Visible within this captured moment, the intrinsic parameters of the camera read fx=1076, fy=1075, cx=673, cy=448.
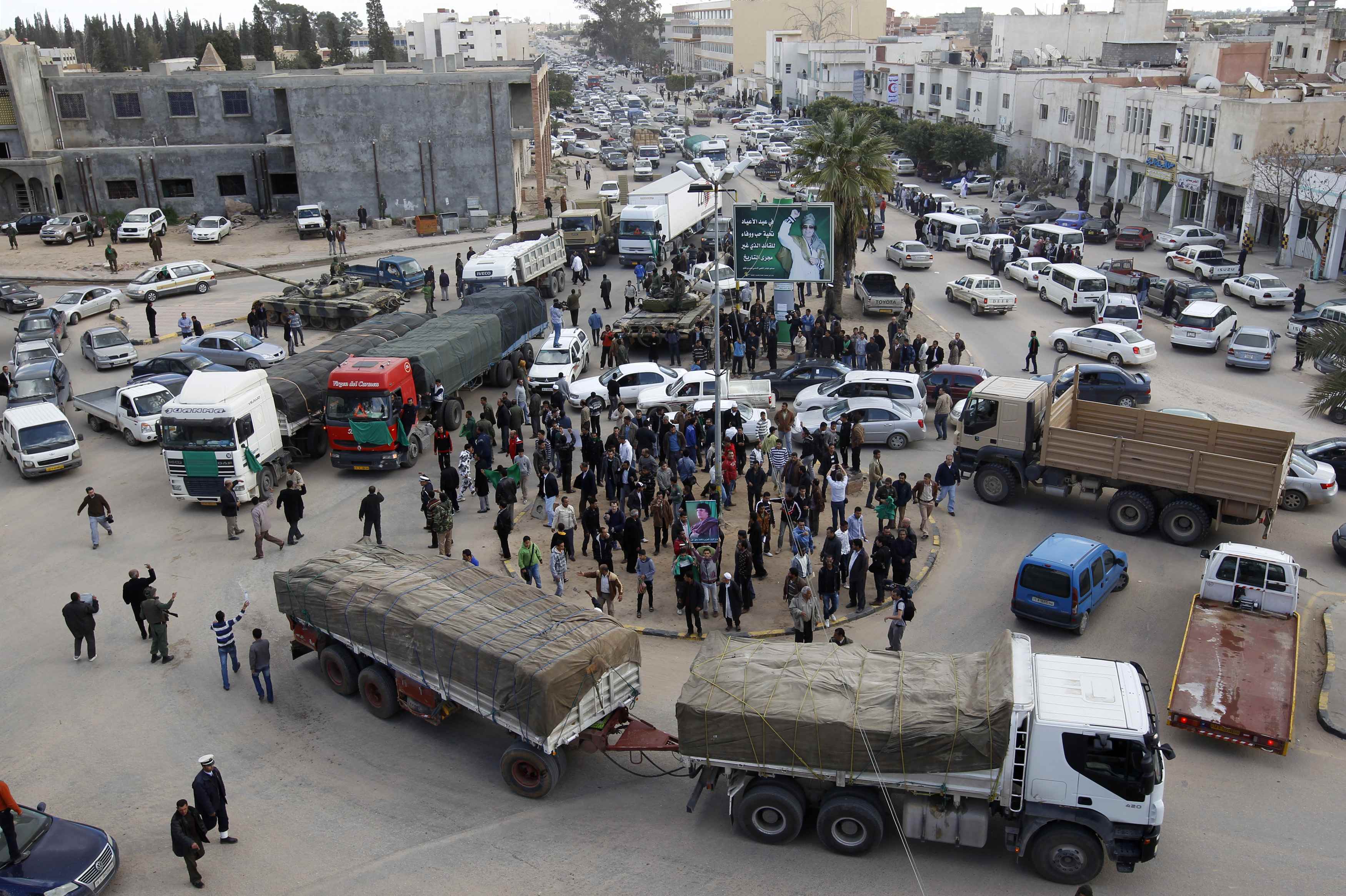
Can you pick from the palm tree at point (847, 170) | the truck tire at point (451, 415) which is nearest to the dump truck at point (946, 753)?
the truck tire at point (451, 415)

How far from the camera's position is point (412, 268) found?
133ft

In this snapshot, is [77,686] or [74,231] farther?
[74,231]

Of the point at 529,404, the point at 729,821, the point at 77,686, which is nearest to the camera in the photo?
the point at 729,821

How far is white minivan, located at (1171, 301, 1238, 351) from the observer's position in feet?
105

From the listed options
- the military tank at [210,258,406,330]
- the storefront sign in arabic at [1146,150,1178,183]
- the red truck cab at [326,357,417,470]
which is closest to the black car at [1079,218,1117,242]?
the storefront sign in arabic at [1146,150,1178,183]

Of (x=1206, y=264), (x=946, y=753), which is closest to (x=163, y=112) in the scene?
(x=1206, y=264)

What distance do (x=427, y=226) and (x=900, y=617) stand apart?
136 ft

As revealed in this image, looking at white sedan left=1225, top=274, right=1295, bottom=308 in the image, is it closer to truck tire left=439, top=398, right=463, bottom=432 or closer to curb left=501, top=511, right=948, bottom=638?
curb left=501, top=511, right=948, bottom=638

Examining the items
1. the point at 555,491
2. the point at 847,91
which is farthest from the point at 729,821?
the point at 847,91

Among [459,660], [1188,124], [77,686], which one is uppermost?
[1188,124]

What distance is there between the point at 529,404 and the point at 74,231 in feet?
120

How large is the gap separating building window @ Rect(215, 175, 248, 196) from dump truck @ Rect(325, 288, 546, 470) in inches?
1280

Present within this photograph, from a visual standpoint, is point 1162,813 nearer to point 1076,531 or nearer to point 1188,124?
point 1076,531

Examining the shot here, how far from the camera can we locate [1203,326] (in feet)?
105
